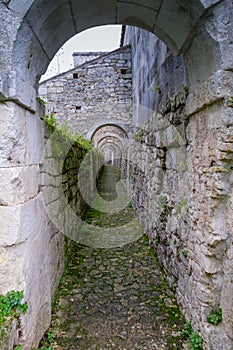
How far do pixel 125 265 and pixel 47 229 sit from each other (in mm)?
1669

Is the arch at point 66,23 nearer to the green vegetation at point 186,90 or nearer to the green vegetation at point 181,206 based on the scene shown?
the green vegetation at point 186,90

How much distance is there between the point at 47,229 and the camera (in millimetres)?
2541

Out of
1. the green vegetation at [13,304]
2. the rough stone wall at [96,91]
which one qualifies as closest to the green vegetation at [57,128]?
the green vegetation at [13,304]

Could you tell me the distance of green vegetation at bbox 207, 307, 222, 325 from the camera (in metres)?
1.99

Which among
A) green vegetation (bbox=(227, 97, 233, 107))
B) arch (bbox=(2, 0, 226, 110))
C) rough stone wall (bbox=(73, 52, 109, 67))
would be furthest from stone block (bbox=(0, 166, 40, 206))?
rough stone wall (bbox=(73, 52, 109, 67))

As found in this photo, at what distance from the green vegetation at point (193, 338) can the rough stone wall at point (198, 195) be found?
64 millimetres

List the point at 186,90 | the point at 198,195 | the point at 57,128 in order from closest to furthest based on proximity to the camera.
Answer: the point at 198,195
the point at 186,90
the point at 57,128

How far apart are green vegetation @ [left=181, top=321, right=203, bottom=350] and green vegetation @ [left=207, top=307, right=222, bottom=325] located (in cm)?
26

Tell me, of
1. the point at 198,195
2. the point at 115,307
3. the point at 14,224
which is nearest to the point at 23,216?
the point at 14,224

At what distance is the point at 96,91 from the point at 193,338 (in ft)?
29.8

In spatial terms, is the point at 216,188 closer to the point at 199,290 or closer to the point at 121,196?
the point at 199,290

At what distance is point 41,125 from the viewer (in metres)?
2.39

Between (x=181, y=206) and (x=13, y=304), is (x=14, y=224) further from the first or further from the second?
(x=181, y=206)

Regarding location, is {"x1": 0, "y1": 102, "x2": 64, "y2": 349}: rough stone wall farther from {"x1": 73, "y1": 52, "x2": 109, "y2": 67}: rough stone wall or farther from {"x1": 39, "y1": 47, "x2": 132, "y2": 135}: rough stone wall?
{"x1": 73, "y1": 52, "x2": 109, "y2": 67}: rough stone wall
